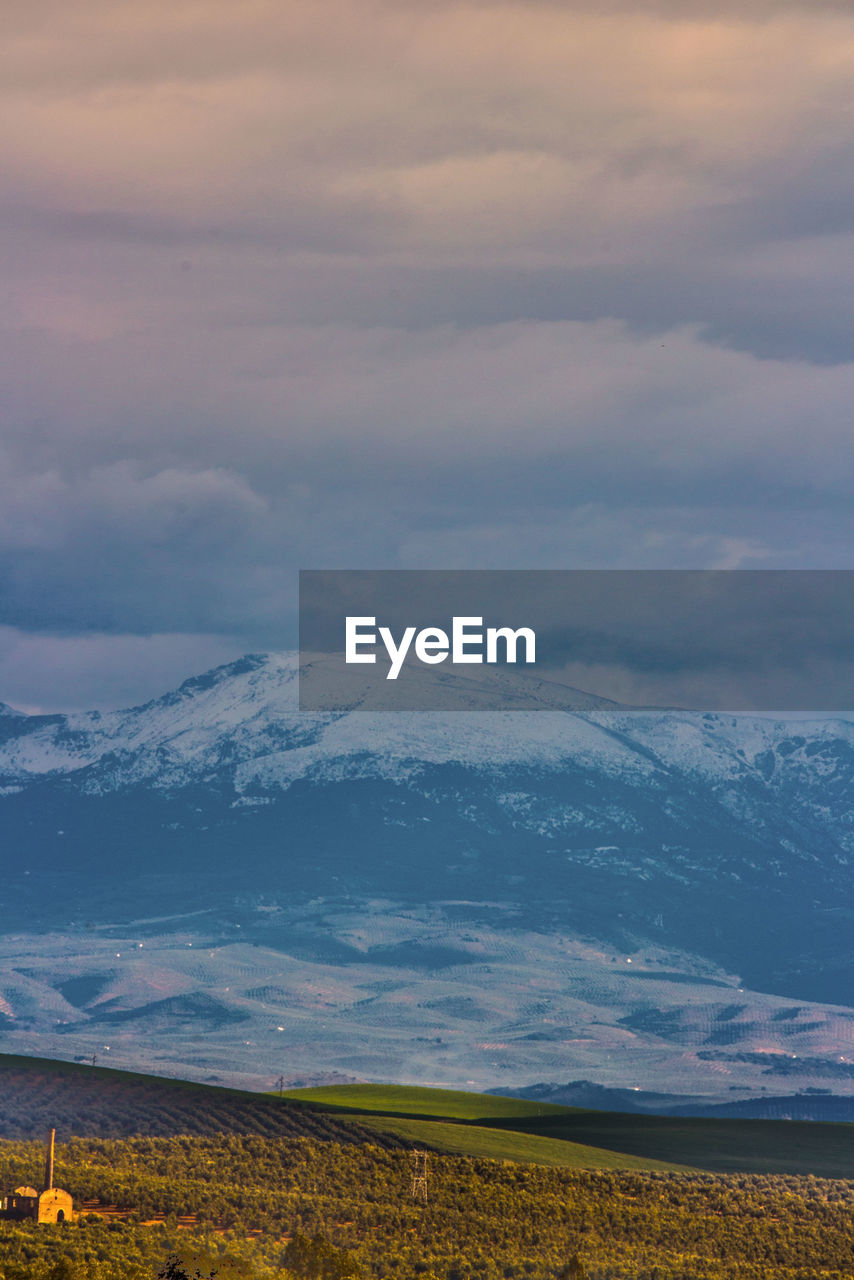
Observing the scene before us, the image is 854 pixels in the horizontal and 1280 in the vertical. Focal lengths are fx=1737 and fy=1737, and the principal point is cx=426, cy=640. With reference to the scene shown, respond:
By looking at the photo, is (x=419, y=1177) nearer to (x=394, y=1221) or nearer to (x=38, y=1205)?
(x=394, y=1221)

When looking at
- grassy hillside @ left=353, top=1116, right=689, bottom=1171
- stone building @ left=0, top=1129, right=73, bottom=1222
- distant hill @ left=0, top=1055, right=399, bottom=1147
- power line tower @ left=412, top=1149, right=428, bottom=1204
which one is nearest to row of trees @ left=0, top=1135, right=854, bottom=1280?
power line tower @ left=412, top=1149, right=428, bottom=1204

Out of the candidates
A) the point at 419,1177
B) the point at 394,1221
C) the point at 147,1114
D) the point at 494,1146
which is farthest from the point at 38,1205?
the point at 494,1146

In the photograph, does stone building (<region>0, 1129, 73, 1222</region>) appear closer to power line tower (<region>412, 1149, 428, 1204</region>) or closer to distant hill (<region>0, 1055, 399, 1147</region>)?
power line tower (<region>412, 1149, 428, 1204</region>)

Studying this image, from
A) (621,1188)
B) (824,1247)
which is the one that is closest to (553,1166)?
(621,1188)

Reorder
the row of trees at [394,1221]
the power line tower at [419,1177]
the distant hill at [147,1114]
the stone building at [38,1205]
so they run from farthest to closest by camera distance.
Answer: the distant hill at [147,1114] → the power line tower at [419,1177] → the stone building at [38,1205] → the row of trees at [394,1221]

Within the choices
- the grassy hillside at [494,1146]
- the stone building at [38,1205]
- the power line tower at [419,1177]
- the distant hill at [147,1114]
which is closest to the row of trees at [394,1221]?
the power line tower at [419,1177]

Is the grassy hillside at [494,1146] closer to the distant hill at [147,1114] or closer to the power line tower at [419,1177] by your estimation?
the distant hill at [147,1114]
